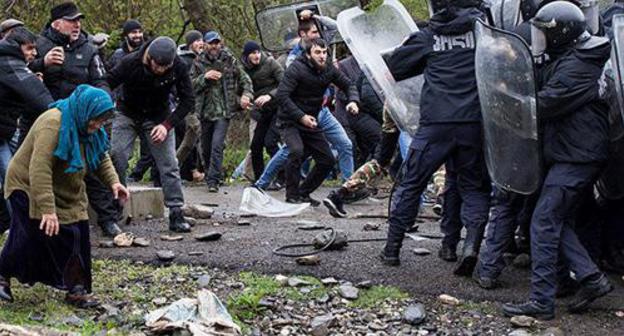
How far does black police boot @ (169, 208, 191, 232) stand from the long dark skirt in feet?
7.92

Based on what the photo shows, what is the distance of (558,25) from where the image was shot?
6.25 m

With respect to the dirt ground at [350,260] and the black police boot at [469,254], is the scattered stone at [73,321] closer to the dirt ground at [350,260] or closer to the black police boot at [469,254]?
the dirt ground at [350,260]

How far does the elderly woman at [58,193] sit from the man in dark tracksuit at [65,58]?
80.0 inches

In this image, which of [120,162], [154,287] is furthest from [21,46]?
[154,287]

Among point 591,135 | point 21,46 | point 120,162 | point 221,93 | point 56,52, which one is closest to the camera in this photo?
point 591,135

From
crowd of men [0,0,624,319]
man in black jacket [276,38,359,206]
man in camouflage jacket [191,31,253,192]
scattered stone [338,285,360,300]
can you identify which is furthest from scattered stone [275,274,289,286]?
man in camouflage jacket [191,31,253,192]

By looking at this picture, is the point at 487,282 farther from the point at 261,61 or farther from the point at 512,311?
the point at 261,61

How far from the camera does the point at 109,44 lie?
53.2 ft

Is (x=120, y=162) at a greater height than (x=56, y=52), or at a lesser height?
lesser

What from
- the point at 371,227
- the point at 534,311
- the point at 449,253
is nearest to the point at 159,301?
the point at 449,253

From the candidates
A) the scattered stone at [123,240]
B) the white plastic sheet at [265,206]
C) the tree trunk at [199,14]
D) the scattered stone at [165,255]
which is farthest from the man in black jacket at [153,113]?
the tree trunk at [199,14]

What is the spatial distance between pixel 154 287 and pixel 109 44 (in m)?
9.73

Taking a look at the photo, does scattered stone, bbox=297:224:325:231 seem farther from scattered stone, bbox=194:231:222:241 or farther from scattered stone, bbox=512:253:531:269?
scattered stone, bbox=512:253:531:269

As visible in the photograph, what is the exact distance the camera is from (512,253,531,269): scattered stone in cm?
759
